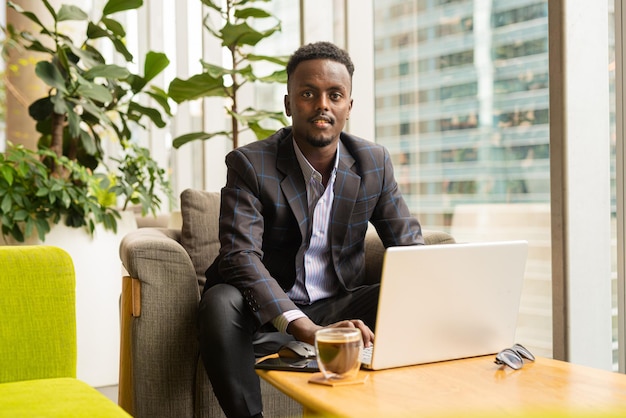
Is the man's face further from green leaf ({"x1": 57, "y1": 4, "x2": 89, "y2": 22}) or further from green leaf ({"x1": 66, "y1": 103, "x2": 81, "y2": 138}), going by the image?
green leaf ({"x1": 57, "y1": 4, "x2": 89, "y2": 22})

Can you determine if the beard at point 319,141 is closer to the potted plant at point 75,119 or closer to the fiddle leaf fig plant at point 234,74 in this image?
the fiddle leaf fig plant at point 234,74

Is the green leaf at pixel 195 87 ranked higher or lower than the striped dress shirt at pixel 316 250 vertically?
higher

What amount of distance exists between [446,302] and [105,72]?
2.35 m

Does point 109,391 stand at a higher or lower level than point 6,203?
lower

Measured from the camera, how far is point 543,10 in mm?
2621

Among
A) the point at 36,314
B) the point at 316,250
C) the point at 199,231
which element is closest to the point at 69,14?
the point at 199,231

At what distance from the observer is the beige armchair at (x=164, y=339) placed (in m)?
2.04

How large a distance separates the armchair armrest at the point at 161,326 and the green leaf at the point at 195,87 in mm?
1304

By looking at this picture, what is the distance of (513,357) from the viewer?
56.4 inches

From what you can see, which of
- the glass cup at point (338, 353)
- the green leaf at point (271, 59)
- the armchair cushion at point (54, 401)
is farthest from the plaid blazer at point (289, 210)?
the green leaf at point (271, 59)

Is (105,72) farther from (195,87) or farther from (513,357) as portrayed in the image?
(513,357)

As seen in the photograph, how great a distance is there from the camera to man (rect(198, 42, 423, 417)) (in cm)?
209

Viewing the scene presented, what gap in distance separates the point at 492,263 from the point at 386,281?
10.2 inches

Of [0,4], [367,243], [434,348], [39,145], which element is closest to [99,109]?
[39,145]
